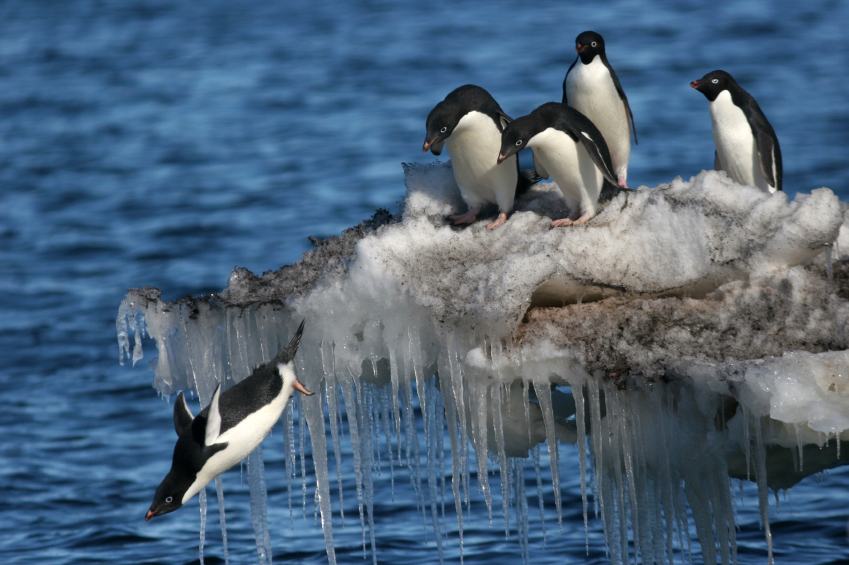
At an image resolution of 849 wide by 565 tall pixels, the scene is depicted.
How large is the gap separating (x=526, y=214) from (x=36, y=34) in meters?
32.8

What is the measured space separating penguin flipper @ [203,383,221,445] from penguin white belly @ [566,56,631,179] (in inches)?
103

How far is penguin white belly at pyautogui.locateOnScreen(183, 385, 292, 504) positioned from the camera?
399 cm

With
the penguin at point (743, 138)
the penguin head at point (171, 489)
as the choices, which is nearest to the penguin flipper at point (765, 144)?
the penguin at point (743, 138)

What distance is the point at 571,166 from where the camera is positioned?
15.5ft

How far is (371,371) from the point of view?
5129 mm

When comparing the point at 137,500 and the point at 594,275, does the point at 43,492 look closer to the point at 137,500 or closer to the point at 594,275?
the point at 137,500

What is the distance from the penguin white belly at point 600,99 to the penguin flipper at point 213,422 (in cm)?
262

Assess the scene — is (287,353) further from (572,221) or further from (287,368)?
(572,221)

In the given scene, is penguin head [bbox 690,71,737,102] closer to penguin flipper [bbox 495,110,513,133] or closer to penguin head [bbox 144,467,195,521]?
penguin flipper [bbox 495,110,513,133]

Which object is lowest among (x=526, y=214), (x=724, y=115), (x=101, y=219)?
(x=526, y=214)

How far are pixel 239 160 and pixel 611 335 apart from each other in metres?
21.9

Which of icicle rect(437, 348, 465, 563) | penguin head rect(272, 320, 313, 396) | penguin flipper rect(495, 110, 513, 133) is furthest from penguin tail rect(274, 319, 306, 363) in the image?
penguin flipper rect(495, 110, 513, 133)

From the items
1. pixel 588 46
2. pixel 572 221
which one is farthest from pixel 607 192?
pixel 588 46

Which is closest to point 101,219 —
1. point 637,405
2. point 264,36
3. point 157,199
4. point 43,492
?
point 157,199
